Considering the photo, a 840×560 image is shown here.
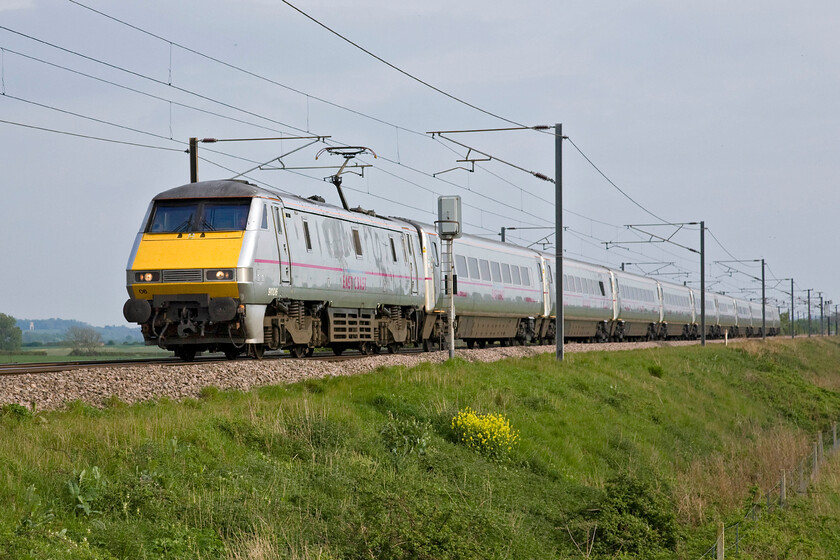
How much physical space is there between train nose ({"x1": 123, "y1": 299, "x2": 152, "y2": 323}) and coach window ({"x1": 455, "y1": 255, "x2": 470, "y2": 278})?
1352 cm

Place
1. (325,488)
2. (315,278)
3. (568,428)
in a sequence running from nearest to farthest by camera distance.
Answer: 1. (325,488)
2. (568,428)
3. (315,278)

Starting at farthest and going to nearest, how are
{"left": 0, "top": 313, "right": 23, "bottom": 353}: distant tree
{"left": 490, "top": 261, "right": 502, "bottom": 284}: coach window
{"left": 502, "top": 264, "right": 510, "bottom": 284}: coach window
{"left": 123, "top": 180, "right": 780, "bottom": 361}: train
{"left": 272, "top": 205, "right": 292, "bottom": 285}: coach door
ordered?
{"left": 0, "top": 313, "right": 23, "bottom": 353}: distant tree, {"left": 502, "top": 264, "right": 510, "bottom": 284}: coach window, {"left": 490, "top": 261, "right": 502, "bottom": 284}: coach window, {"left": 272, "top": 205, "right": 292, "bottom": 285}: coach door, {"left": 123, "top": 180, "right": 780, "bottom": 361}: train

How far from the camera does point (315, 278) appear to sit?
22.0m

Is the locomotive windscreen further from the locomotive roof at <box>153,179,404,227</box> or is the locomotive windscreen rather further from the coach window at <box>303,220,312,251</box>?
the coach window at <box>303,220,312,251</box>

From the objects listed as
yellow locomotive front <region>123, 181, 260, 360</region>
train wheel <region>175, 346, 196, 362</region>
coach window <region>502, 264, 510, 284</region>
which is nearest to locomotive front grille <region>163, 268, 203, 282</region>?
yellow locomotive front <region>123, 181, 260, 360</region>

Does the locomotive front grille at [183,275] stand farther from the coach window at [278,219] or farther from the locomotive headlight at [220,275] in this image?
the coach window at [278,219]

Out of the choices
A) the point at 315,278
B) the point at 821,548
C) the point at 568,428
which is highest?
the point at 315,278

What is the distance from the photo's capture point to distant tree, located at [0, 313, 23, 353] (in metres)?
77.9

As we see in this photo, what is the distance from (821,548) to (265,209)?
40.0 feet

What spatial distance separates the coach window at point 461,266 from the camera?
31156 millimetres

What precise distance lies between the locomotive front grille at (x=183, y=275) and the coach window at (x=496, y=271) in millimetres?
16865

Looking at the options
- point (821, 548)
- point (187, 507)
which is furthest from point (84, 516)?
point (821, 548)

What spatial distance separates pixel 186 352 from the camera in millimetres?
21156

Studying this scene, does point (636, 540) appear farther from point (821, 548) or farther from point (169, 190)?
point (169, 190)
